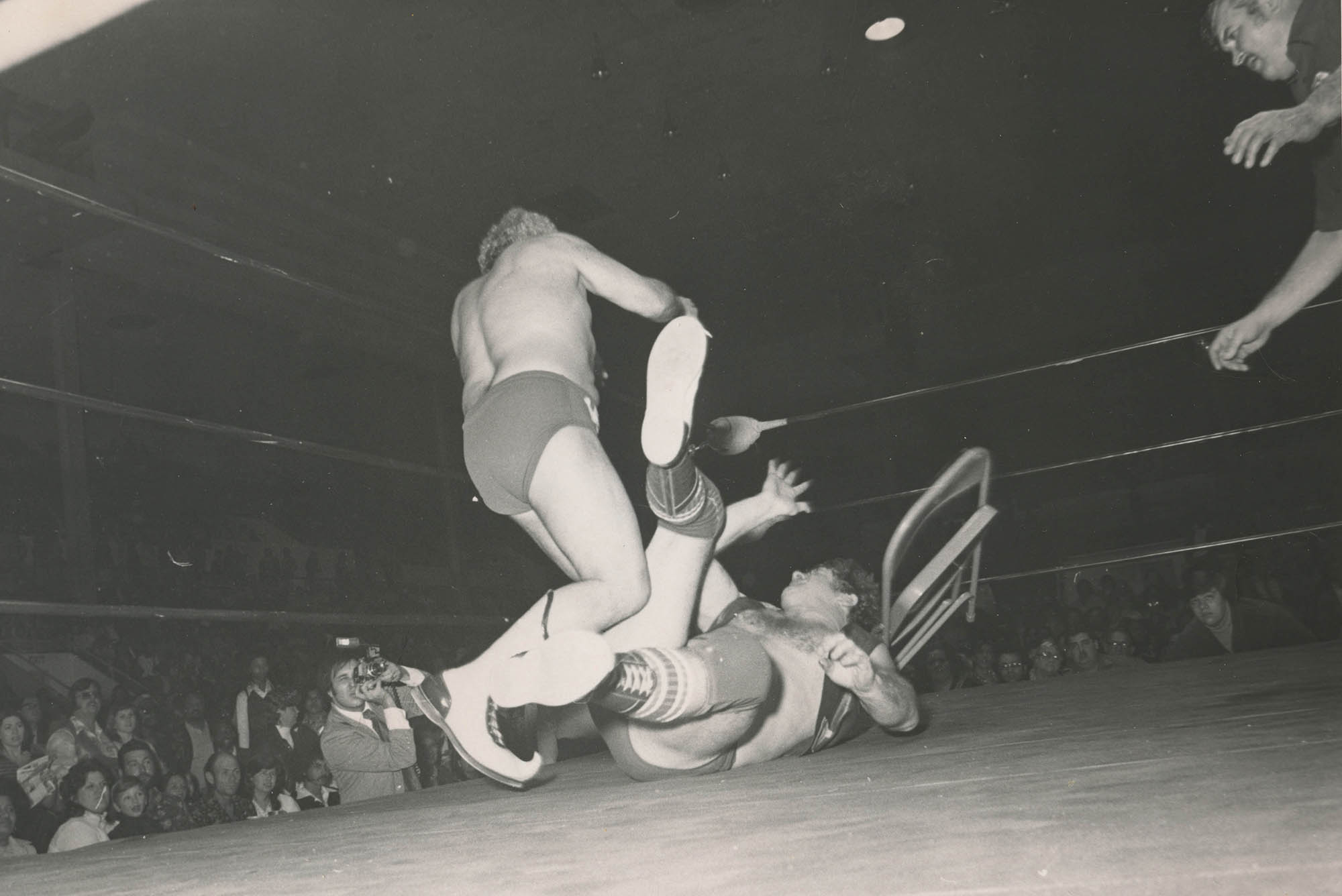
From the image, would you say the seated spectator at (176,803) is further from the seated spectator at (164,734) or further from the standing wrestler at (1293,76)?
the standing wrestler at (1293,76)

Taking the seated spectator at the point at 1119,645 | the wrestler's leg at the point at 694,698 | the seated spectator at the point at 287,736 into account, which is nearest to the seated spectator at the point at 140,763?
the seated spectator at the point at 287,736

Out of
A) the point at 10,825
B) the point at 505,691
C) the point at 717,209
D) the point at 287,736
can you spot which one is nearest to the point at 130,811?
the point at 10,825

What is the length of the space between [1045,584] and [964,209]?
1.94 meters

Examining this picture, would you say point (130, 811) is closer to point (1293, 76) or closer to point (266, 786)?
point (266, 786)

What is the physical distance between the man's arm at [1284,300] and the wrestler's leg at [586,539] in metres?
1.10

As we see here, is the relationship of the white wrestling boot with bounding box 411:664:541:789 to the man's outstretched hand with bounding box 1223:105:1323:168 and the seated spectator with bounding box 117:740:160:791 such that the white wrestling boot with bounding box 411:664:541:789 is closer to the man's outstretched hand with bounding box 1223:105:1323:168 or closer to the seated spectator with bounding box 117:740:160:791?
the man's outstretched hand with bounding box 1223:105:1323:168

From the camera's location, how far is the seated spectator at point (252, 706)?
3018 millimetres

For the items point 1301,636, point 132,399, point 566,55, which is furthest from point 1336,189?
point 132,399

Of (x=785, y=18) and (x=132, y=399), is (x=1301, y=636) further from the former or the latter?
(x=132, y=399)

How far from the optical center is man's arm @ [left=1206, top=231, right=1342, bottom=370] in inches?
70.4

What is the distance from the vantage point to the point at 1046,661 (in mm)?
3895

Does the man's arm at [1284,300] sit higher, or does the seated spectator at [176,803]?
the man's arm at [1284,300]

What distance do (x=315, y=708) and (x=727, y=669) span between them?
221 centimetres

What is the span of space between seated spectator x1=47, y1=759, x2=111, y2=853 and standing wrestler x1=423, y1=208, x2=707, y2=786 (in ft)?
4.55
